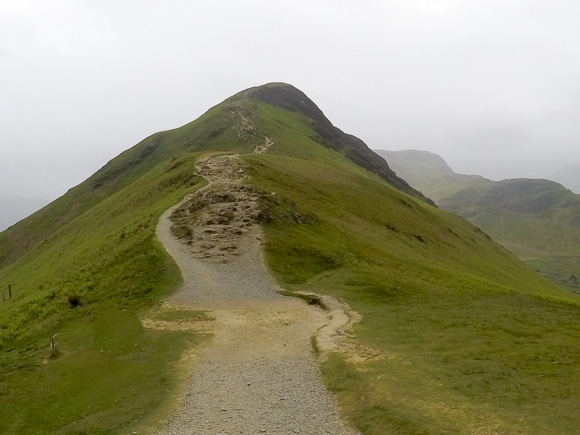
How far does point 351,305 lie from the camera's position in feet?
119

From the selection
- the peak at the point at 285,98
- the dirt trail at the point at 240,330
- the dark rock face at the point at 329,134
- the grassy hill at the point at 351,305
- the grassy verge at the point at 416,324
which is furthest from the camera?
the peak at the point at 285,98

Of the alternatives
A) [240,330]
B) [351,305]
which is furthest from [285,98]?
[240,330]

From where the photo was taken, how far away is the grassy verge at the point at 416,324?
17.3m

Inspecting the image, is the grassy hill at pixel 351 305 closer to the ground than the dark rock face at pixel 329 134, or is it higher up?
closer to the ground


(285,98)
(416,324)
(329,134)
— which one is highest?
(285,98)

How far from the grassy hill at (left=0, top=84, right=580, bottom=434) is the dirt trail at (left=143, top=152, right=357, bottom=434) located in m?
1.30

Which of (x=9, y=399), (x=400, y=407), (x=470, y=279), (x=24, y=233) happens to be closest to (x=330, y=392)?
(x=400, y=407)

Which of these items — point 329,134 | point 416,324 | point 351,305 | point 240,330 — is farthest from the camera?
point 329,134

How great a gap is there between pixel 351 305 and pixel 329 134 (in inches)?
5279

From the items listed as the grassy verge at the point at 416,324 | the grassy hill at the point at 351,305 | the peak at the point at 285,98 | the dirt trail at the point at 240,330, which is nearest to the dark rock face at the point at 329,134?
the peak at the point at 285,98

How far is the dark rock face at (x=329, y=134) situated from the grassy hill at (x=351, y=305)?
66.7m

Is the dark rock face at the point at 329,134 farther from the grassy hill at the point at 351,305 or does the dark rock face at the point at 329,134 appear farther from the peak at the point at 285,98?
the grassy hill at the point at 351,305

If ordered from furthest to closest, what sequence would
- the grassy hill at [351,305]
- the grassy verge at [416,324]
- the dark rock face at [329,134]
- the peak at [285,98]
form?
1. the peak at [285,98]
2. the dark rock face at [329,134]
3. the grassy hill at [351,305]
4. the grassy verge at [416,324]

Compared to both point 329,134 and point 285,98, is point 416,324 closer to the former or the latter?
point 329,134
